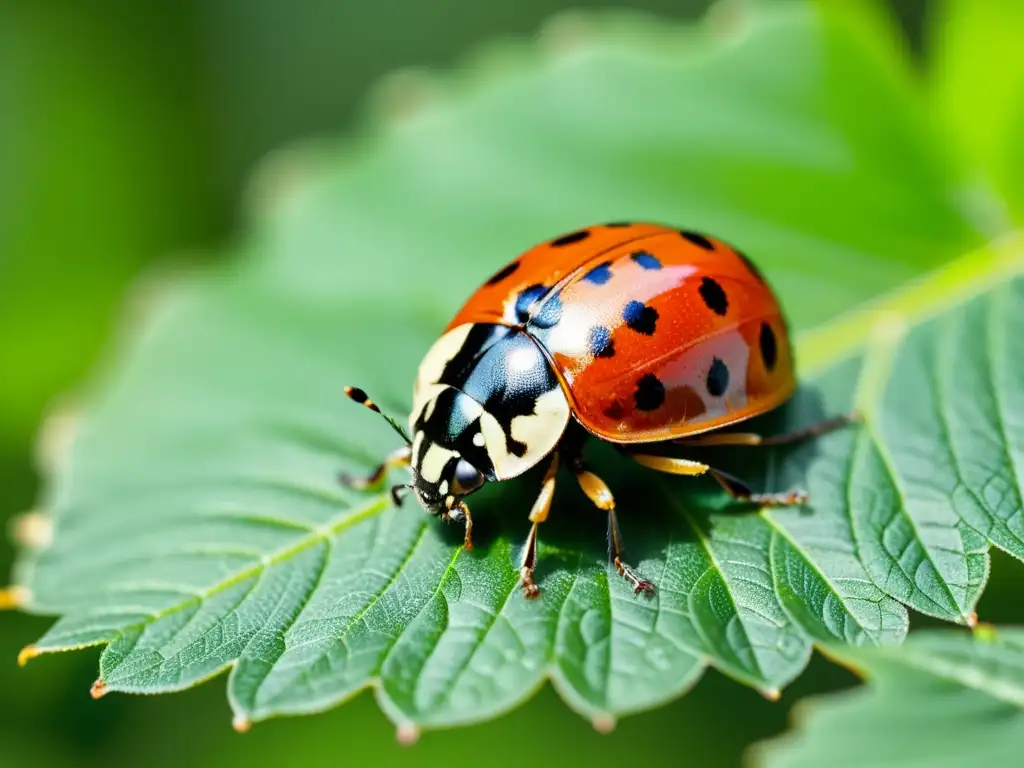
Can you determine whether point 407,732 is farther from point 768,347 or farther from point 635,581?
point 768,347

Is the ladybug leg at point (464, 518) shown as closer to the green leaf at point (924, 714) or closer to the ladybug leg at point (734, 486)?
the ladybug leg at point (734, 486)

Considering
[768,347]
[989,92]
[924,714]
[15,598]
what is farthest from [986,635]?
[989,92]

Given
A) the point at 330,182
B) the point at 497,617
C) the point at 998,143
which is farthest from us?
the point at 330,182

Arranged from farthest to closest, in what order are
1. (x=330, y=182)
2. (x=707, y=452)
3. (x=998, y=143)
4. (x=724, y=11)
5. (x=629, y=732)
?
(x=330, y=182)
(x=724, y=11)
(x=629, y=732)
(x=998, y=143)
(x=707, y=452)

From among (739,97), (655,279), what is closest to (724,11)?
(739,97)

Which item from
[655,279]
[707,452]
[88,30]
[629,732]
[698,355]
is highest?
[88,30]

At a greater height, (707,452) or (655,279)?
(655,279)

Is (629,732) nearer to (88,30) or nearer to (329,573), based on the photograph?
(329,573)
